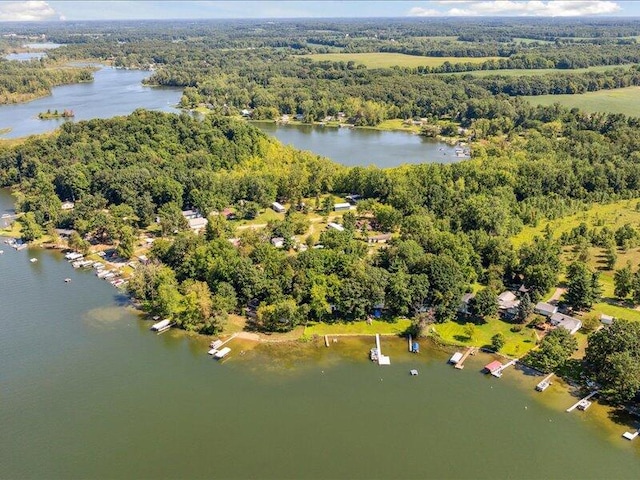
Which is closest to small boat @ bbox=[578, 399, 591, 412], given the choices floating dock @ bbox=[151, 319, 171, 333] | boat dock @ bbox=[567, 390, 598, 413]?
boat dock @ bbox=[567, 390, 598, 413]

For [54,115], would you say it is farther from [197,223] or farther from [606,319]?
[606,319]

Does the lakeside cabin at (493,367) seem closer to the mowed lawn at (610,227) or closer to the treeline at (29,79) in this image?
the mowed lawn at (610,227)

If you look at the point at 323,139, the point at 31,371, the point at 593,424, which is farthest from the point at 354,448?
the point at 323,139

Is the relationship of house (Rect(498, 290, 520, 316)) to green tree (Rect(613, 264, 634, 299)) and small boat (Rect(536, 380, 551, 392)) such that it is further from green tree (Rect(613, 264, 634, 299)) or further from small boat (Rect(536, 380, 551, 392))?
green tree (Rect(613, 264, 634, 299))

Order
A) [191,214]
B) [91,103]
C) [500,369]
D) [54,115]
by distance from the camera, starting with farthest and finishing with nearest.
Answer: [91,103] < [54,115] < [191,214] < [500,369]

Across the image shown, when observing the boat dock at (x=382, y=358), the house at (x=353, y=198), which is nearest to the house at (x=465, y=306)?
the boat dock at (x=382, y=358)

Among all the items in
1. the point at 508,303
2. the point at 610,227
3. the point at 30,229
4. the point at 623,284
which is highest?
the point at 30,229

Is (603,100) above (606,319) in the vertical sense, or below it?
above

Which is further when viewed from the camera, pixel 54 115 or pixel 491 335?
pixel 54 115

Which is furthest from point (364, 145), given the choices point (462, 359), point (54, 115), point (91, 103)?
point (91, 103)
